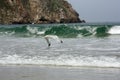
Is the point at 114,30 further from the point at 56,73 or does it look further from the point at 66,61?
the point at 56,73

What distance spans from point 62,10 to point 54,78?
11848cm

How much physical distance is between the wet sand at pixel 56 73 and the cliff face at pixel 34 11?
10303 centimetres

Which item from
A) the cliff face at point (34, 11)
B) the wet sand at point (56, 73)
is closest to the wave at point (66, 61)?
the wet sand at point (56, 73)

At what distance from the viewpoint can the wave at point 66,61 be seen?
38.6 feet

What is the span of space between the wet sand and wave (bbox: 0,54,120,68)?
0.61 meters

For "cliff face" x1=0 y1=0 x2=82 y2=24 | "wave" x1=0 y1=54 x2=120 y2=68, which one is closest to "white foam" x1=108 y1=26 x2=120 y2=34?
"wave" x1=0 y1=54 x2=120 y2=68

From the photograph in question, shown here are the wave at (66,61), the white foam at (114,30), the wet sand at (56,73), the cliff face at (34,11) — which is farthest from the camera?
the cliff face at (34,11)

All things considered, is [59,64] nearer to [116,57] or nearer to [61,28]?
[116,57]

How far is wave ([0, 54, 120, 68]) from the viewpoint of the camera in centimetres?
1177

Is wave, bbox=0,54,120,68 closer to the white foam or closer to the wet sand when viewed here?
the wet sand

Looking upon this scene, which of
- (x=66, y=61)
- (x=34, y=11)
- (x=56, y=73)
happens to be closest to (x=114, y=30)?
(x=66, y=61)

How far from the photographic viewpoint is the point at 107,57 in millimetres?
12984

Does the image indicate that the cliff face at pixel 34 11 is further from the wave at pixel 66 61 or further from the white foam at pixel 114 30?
the wave at pixel 66 61

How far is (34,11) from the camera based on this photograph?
120m
